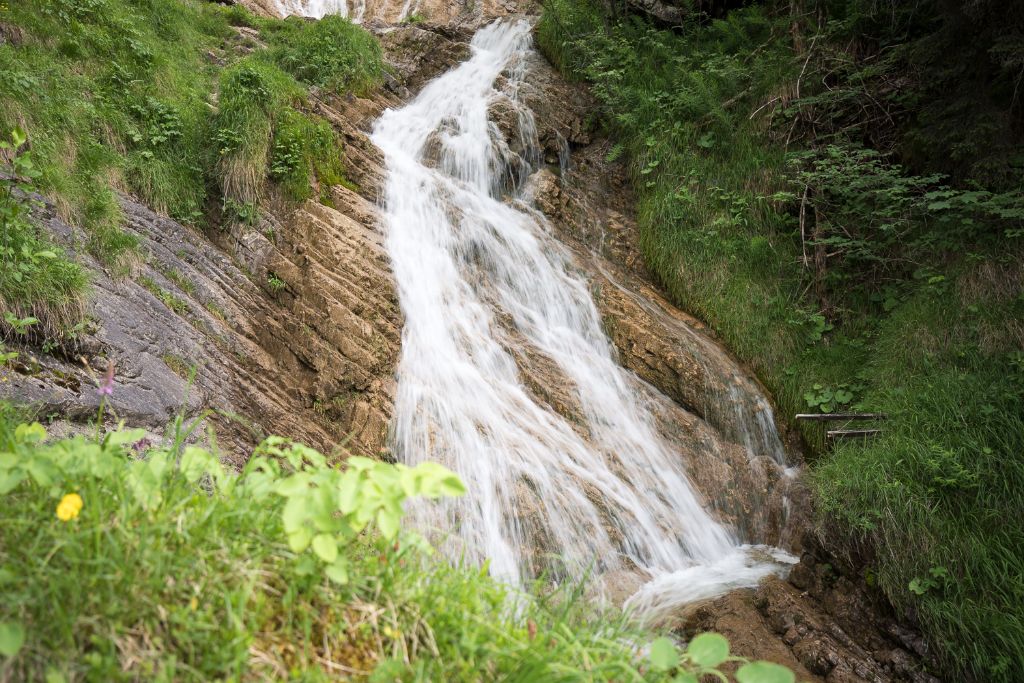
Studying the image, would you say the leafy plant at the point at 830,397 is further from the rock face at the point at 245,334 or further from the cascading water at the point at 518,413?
the rock face at the point at 245,334

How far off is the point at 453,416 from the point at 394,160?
14.7 feet

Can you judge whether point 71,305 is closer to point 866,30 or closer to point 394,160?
point 394,160

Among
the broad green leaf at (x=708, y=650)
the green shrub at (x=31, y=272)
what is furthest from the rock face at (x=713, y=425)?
the green shrub at (x=31, y=272)

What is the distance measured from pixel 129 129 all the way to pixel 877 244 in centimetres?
881

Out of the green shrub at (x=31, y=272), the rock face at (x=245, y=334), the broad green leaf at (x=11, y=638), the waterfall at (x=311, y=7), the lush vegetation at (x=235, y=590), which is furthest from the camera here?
the waterfall at (x=311, y=7)

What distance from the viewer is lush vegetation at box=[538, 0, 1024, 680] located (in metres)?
4.61

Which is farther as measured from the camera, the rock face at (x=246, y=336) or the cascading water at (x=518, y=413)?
the cascading water at (x=518, y=413)

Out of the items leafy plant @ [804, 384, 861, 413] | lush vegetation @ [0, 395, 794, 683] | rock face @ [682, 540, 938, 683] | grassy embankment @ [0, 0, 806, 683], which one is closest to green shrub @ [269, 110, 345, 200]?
grassy embankment @ [0, 0, 806, 683]

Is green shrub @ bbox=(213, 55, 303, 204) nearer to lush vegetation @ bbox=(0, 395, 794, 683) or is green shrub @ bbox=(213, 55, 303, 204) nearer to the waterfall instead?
lush vegetation @ bbox=(0, 395, 794, 683)

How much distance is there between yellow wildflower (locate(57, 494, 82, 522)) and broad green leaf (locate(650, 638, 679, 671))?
1682 millimetres

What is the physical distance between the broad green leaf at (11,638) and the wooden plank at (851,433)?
646 centimetres

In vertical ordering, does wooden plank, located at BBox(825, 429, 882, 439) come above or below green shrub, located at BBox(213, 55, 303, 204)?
below

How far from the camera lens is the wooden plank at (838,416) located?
5854 mm

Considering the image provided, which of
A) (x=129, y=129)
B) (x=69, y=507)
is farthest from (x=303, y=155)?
(x=69, y=507)
